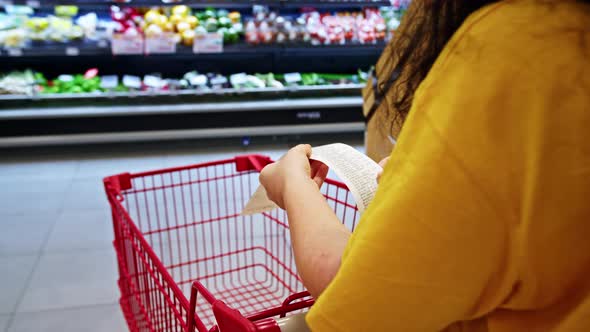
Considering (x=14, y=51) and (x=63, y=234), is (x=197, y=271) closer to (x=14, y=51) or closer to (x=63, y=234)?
(x=63, y=234)

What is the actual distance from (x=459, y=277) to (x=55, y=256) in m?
2.48

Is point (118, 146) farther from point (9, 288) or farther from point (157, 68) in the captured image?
point (9, 288)

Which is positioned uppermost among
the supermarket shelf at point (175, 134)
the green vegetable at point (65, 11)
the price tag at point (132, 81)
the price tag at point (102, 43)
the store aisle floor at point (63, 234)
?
the green vegetable at point (65, 11)

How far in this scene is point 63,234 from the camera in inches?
108

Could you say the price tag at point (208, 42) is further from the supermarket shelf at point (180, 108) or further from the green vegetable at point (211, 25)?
the supermarket shelf at point (180, 108)

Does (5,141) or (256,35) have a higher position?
(256,35)

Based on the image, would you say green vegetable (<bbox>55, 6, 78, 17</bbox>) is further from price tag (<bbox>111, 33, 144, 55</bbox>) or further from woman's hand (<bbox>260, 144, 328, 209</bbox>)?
woman's hand (<bbox>260, 144, 328, 209</bbox>)

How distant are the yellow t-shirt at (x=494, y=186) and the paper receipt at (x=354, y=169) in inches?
11.0

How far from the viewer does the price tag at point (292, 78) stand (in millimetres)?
3996

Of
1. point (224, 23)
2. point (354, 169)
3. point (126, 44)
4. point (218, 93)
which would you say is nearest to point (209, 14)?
point (224, 23)

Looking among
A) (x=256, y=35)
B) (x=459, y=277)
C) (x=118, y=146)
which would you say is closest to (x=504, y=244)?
(x=459, y=277)

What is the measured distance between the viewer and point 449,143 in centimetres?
47

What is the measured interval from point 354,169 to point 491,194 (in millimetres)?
423

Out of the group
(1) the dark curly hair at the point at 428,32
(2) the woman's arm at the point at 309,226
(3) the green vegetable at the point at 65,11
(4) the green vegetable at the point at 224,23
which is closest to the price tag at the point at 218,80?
(4) the green vegetable at the point at 224,23
